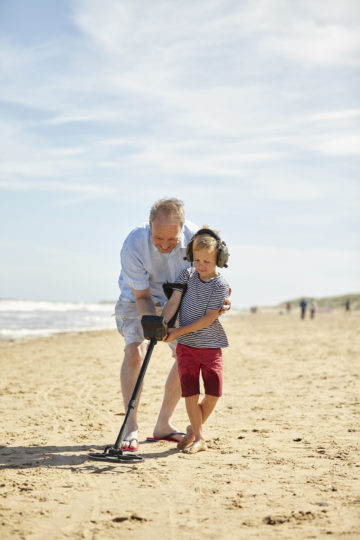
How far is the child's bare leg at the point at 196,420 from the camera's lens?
4230 mm

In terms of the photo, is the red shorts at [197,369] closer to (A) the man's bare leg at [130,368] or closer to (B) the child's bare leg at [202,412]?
(B) the child's bare leg at [202,412]

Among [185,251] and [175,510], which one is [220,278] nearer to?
[185,251]

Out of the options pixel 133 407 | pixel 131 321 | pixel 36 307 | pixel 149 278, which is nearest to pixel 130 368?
pixel 131 321

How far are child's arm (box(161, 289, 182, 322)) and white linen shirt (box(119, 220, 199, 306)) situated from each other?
211 mm

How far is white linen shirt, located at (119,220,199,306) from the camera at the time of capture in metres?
4.38

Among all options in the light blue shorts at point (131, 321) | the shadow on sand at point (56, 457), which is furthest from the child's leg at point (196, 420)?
the light blue shorts at point (131, 321)

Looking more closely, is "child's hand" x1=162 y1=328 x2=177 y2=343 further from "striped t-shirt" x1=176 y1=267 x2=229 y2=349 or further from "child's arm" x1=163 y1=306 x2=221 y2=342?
"striped t-shirt" x1=176 y1=267 x2=229 y2=349

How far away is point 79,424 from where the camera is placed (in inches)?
207

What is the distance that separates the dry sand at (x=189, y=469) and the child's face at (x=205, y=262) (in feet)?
4.24

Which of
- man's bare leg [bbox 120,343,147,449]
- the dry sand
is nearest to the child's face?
man's bare leg [bbox 120,343,147,449]

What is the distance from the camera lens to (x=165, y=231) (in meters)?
4.14

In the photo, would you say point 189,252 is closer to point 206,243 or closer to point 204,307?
point 206,243

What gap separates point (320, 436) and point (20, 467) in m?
2.34

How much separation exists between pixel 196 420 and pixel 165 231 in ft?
4.64
